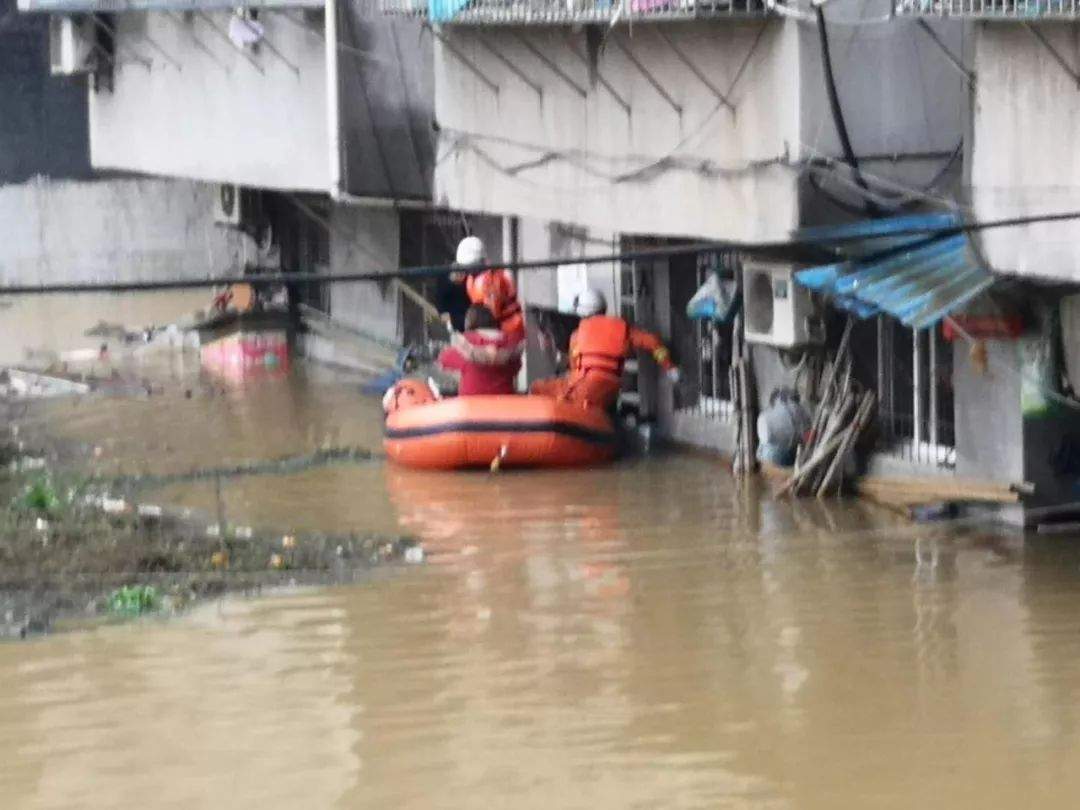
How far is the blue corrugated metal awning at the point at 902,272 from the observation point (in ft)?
41.0

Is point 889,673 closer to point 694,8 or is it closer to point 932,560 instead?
point 932,560

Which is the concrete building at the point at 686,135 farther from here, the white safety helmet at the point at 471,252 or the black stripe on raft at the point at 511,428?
the black stripe on raft at the point at 511,428

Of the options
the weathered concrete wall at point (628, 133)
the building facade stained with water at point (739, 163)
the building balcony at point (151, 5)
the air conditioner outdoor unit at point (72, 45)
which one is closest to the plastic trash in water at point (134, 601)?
the building facade stained with water at point (739, 163)

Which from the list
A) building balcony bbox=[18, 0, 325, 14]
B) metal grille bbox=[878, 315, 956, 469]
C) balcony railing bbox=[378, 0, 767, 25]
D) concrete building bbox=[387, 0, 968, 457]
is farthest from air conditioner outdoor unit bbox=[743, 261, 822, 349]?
building balcony bbox=[18, 0, 325, 14]

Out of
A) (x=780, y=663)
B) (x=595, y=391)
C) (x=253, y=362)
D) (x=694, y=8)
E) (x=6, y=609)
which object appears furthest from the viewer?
(x=253, y=362)

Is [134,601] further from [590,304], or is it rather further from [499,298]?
[590,304]

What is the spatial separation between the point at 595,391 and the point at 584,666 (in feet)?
22.6

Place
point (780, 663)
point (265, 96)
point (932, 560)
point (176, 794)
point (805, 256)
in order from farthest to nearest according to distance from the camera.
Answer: point (265, 96) < point (805, 256) < point (932, 560) < point (780, 663) < point (176, 794)

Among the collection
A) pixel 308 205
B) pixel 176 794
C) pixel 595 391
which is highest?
pixel 308 205

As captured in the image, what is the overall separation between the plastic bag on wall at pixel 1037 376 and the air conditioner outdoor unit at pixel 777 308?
2.19 m

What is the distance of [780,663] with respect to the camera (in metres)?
10.5

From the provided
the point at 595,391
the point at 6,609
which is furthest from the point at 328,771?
the point at 595,391

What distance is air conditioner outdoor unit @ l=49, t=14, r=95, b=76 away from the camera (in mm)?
27562

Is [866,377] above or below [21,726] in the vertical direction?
above
